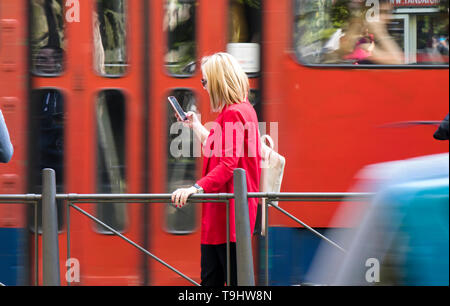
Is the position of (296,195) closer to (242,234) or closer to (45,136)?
(242,234)

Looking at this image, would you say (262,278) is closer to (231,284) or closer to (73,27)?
(231,284)

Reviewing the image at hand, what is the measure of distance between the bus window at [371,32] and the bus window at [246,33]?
0.29m

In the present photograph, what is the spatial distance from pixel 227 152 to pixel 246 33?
1530mm

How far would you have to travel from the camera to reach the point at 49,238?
15.5 ft

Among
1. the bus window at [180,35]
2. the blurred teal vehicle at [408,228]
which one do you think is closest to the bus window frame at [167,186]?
the bus window at [180,35]

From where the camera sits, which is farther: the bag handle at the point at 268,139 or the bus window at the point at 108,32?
the bus window at the point at 108,32

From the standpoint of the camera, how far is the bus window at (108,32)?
18.1ft

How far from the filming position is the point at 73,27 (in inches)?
216

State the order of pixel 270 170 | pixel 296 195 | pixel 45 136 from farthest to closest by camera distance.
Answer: pixel 45 136 < pixel 270 170 < pixel 296 195

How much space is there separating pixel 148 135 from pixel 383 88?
174cm

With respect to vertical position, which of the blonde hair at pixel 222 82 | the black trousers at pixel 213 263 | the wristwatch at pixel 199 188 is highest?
the blonde hair at pixel 222 82

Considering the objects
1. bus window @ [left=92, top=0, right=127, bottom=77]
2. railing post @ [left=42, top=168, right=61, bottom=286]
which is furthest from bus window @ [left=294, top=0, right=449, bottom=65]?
railing post @ [left=42, top=168, right=61, bottom=286]

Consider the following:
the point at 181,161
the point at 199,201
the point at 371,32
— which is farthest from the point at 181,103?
the point at 371,32

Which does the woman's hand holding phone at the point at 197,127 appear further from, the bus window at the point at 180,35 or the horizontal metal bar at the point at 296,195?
the bus window at the point at 180,35
